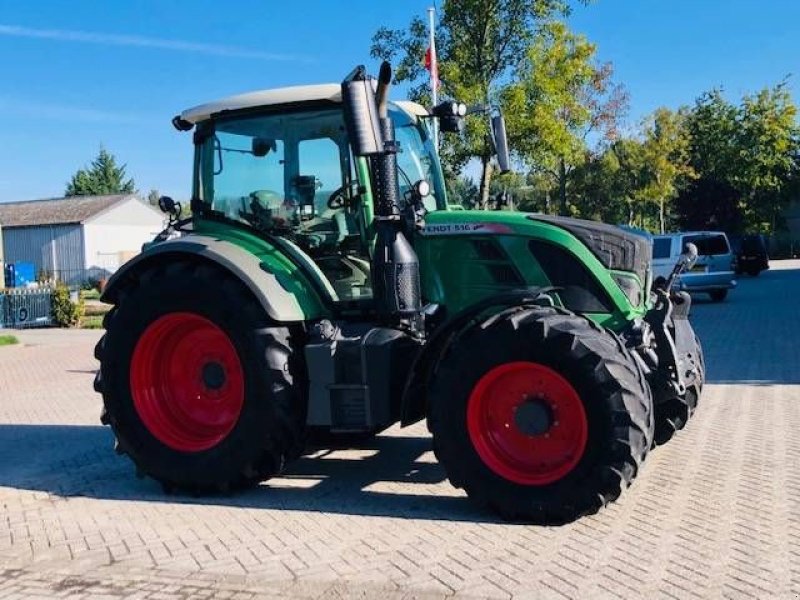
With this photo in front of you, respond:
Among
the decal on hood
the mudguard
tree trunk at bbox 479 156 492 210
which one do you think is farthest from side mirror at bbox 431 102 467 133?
tree trunk at bbox 479 156 492 210

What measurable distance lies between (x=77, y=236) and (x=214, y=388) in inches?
1773

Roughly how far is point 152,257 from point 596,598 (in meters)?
3.82

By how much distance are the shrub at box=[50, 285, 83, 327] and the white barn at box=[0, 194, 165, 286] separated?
76.1 feet

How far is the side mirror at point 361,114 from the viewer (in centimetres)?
518

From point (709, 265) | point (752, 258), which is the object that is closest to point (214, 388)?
point (709, 265)

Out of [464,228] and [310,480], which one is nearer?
[464,228]

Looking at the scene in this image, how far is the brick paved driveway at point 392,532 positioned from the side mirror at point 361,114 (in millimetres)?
2340

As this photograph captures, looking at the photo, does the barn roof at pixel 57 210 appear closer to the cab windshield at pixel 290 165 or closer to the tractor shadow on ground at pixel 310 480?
the tractor shadow on ground at pixel 310 480

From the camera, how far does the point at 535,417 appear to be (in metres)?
5.11

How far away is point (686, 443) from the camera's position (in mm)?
7055

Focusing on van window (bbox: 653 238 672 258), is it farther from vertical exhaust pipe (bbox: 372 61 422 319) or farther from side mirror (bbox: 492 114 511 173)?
vertical exhaust pipe (bbox: 372 61 422 319)

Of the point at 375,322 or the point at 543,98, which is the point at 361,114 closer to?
the point at 375,322

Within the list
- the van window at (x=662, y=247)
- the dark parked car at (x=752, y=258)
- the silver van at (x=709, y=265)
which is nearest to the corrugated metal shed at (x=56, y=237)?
the dark parked car at (x=752, y=258)

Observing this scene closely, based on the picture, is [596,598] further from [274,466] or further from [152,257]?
[152,257]
